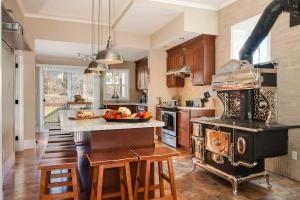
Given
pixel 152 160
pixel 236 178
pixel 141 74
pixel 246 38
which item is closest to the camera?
pixel 152 160

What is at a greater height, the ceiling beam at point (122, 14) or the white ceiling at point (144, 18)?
the ceiling beam at point (122, 14)

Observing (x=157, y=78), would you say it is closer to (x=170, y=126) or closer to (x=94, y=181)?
(x=170, y=126)

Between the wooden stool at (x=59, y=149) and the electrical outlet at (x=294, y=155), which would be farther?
the electrical outlet at (x=294, y=155)

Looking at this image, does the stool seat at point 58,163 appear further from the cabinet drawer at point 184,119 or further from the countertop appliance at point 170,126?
the countertop appliance at point 170,126

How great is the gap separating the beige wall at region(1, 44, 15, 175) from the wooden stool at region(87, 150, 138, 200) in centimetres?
197

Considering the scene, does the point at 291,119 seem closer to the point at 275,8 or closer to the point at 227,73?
the point at 227,73

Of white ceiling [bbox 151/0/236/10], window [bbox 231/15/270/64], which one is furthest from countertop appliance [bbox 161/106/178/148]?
white ceiling [bbox 151/0/236/10]

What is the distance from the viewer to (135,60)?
8.62 meters

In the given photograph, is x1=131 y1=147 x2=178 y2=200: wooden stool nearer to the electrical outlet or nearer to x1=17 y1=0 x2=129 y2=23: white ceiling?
the electrical outlet

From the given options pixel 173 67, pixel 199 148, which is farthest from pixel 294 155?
pixel 173 67

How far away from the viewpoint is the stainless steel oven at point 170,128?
542 cm

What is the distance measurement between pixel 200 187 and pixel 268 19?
8.04 feet

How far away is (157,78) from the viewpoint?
654 cm

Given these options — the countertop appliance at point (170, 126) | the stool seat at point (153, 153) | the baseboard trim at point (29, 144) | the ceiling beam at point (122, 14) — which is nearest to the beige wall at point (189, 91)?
the countertop appliance at point (170, 126)
